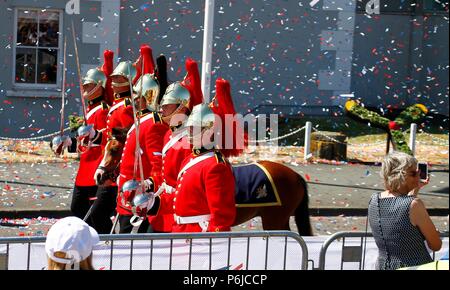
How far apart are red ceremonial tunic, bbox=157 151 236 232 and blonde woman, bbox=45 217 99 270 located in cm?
A: 213

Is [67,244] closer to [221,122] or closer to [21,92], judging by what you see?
[221,122]

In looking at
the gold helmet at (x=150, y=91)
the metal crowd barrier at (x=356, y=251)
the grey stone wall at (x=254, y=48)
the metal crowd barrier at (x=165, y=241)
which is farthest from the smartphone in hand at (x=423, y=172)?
the grey stone wall at (x=254, y=48)

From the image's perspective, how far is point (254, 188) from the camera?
8320mm

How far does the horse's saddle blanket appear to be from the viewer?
8.28 m

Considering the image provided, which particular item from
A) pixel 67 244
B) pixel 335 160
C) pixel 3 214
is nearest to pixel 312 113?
pixel 335 160

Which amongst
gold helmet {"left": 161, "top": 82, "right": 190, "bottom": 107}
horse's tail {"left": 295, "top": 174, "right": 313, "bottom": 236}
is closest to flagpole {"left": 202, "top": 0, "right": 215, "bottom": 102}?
horse's tail {"left": 295, "top": 174, "right": 313, "bottom": 236}

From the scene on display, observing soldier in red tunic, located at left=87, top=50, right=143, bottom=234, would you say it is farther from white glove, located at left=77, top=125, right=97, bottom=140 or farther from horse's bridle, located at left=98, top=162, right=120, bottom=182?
white glove, located at left=77, top=125, right=97, bottom=140

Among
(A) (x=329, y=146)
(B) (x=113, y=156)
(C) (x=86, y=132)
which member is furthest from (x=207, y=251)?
(A) (x=329, y=146)

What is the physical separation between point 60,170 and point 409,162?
29.7ft

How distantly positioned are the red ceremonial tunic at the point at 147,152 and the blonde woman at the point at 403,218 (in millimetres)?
2281

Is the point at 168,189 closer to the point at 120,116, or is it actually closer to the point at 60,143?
the point at 120,116

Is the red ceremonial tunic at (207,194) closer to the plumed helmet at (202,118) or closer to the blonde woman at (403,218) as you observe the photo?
the plumed helmet at (202,118)

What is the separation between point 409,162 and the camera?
18.7 ft

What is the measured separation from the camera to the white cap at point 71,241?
171 inches
